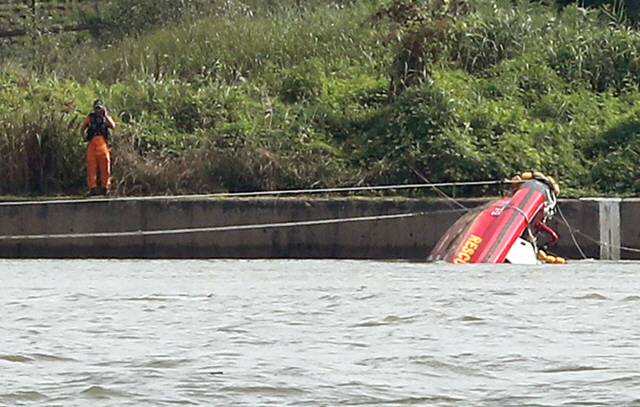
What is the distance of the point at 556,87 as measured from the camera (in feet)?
72.9

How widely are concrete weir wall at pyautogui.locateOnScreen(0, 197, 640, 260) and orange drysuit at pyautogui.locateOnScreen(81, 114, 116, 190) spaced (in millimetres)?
844

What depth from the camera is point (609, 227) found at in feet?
60.5

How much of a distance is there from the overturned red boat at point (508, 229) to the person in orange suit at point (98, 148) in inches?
181

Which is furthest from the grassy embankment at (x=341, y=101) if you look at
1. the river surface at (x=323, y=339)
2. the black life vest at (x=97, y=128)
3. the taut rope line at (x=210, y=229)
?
the river surface at (x=323, y=339)

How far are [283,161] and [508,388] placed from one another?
471 inches

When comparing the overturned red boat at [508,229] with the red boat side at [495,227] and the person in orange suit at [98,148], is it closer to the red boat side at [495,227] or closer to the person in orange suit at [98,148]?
the red boat side at [495,227]

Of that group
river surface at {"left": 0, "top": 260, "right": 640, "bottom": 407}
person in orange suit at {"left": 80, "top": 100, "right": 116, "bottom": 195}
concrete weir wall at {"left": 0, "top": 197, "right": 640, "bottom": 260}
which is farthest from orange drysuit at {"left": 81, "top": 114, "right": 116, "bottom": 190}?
river surface at {"left": 0, "top": 260, "right": 640, "bottom": 407}

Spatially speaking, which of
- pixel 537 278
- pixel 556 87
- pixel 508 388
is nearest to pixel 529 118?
pixel 556 87

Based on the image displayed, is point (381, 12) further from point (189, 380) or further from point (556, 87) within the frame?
point (189, 380)

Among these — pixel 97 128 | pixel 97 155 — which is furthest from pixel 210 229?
pixel 97 128

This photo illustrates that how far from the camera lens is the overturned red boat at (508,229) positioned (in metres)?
16.0

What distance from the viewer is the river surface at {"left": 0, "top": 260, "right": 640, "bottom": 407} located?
8086mm

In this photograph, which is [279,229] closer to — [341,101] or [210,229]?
[210,229]

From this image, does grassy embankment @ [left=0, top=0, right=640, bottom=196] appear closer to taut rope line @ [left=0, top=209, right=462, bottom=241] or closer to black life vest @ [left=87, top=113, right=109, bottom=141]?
black life vest @ [left=87, top=113, right=109, bottom=141]
